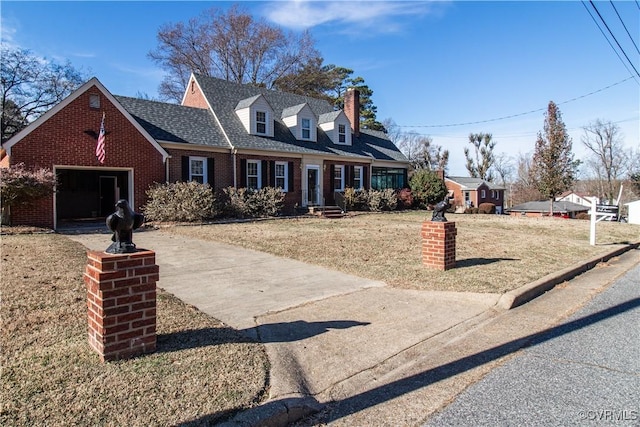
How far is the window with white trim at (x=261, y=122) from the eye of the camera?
70.4ft

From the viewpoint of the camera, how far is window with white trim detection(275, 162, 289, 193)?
69.8 feet

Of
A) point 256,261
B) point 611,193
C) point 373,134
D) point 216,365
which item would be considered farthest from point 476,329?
point 611,193

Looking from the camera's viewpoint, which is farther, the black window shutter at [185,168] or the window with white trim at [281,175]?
the window with white trim at [281,175]

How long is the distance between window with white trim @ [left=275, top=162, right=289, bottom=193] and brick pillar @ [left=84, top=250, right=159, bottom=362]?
17993 millimetres

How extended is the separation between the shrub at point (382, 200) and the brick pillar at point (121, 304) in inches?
835

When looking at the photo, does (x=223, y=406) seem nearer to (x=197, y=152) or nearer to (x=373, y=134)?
(x=197, y=152)

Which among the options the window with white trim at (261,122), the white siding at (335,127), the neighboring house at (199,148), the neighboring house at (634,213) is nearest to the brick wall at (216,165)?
the neighboring house at (199,148)

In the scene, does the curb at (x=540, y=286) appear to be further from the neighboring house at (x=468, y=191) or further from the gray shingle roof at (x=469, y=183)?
the gray shingle roof at (x=469, y=183)

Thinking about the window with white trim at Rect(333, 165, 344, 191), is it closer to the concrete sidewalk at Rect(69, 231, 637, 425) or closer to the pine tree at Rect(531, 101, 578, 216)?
the pine tree at Rect(531, 101, 578, 216)

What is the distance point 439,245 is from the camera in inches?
275

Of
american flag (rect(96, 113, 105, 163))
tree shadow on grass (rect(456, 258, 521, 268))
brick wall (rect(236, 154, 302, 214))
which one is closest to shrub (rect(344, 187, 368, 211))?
brick wall (rect(236, 154, 302, 214))

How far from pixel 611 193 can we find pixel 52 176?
65.6 meters

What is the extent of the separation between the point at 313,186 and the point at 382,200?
4638mm

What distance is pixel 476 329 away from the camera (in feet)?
14.9
